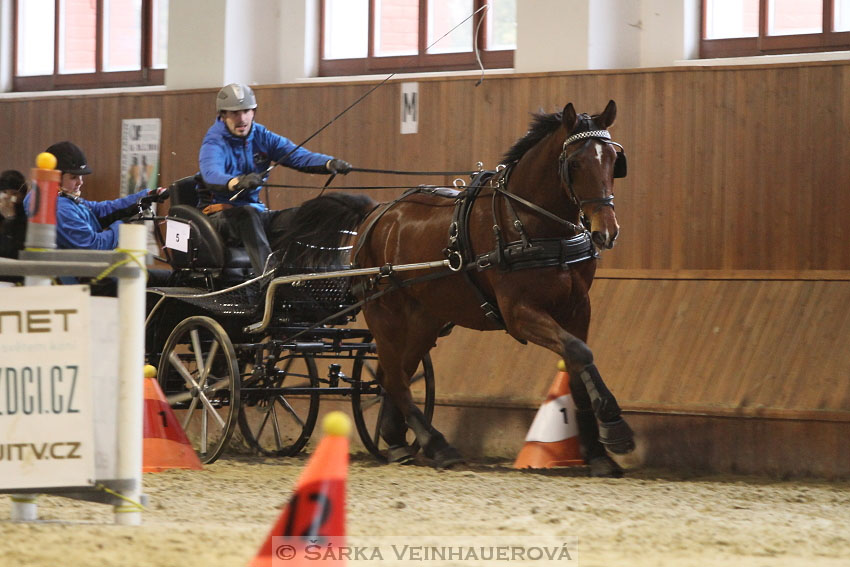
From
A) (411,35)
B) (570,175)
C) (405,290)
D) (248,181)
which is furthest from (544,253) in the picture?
(411,35)

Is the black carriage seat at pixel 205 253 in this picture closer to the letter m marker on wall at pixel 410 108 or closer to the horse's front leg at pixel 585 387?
the horse's front leg at pixel 585 387

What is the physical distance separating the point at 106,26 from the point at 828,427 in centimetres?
701

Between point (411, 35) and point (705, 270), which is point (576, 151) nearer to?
point (705, 270)

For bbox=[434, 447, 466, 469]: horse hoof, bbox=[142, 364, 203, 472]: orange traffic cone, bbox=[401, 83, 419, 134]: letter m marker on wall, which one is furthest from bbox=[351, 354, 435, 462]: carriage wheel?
bbox=[401, 83, 419, 134]: letter m marker on wall

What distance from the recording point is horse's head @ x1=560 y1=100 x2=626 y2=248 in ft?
17.7

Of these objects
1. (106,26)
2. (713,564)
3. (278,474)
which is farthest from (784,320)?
(106,26)

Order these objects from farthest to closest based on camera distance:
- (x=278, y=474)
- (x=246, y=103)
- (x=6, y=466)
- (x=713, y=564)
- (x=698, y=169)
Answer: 1. (x=698, y=169)
2. (x=246, y=103)
3. (x=278, y=474)
4. (x=6, y=466)
5. (x=713, y=564)

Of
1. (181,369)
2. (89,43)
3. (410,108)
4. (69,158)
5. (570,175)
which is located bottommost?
(181,369)

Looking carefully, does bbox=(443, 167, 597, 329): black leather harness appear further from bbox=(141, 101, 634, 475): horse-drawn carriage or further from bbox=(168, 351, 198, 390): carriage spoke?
bbox=(168, 351, 198, 390): carriage spoke

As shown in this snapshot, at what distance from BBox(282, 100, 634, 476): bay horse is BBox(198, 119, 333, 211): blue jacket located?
0.35 metres

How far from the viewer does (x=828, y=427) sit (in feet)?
20.7

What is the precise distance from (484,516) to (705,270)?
11.3 ft

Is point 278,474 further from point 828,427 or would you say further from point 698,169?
point 698,169

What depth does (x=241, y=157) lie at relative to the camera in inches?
271
